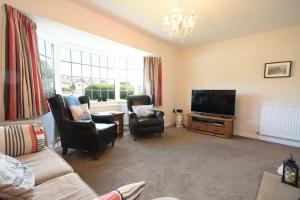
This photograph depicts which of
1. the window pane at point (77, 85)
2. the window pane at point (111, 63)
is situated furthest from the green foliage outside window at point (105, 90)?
the window pane at point (111, 63)

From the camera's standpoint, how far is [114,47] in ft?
11.9

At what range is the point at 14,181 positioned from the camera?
89 cm

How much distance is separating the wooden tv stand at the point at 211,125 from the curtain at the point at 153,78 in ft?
3.63

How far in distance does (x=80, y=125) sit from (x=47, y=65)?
4.81 feet

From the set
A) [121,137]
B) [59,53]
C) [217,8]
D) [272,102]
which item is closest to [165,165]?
[121,137]

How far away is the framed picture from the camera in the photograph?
325cm

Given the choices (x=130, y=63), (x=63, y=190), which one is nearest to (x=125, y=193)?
(x=63, y=190)

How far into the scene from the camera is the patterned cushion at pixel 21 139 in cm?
142

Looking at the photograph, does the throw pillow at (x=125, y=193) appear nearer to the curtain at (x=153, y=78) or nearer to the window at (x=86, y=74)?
the window at (x=86, y=74)

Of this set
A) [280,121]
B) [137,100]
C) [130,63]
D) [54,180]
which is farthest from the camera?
[130,63]

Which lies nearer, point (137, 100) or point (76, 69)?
point (76, 69)

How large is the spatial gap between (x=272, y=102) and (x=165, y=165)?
2.86 meters

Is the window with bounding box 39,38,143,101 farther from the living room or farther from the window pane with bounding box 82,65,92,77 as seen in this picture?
the living room

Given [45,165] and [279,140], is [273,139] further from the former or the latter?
[45,165]
